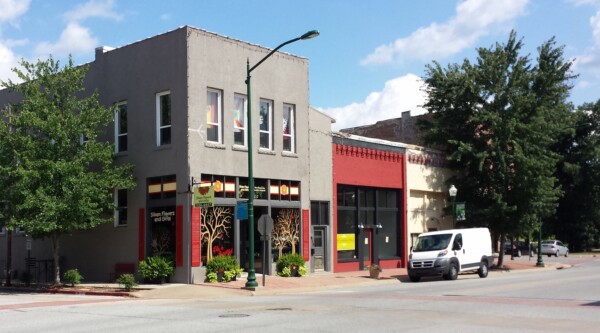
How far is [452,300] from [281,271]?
1137 centimetres

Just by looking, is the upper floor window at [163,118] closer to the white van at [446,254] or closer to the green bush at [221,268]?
the green bush at [221,268]

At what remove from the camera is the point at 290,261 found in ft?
93.6

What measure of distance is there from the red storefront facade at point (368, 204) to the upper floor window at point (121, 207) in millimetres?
9842

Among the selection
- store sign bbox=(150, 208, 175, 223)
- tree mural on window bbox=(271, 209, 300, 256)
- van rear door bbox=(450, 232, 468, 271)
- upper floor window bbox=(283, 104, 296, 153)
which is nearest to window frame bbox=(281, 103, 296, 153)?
upper floor window bbox=(283, 104, 296, 153)

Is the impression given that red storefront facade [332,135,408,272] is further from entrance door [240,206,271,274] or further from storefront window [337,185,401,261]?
entrance door [240,206,271,274]

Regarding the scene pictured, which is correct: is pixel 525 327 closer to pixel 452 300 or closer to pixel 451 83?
pixel 452 300

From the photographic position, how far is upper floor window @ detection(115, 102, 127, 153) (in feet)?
93.5

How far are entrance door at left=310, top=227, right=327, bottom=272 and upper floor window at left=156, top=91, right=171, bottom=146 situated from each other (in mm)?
8559

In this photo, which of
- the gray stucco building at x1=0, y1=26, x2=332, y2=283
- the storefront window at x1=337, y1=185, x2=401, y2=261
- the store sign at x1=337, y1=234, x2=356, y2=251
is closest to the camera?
the gray stucco building at x1=0, y1=26, x2=332, y2=283

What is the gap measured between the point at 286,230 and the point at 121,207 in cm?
708

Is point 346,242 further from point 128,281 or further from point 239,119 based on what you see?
point 128,281

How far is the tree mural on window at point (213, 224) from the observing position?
25.9 m

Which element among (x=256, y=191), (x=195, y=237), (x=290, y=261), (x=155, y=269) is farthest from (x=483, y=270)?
(x=155, y=269)

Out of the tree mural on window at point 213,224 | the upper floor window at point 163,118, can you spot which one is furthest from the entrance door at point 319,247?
the upper floor window at point 163,118
